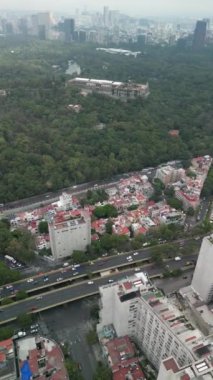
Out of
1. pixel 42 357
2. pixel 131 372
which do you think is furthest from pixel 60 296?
pixel 131 372

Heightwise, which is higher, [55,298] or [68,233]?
[68,233]

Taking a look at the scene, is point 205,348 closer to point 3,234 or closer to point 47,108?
point 3,234

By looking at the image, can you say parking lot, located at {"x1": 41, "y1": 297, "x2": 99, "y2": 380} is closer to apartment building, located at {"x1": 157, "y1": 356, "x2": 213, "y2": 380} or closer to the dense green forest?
apartment building, located at {"x1": 157, "y1": 356, "x2": 213, "y2": 380}

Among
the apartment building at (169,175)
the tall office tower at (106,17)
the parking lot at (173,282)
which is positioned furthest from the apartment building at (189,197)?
the tall office tower at (106,17)

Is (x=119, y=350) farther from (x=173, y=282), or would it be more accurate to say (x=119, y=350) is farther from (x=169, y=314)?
(x=173, y=282)

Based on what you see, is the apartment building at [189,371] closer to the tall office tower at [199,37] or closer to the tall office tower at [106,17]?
the tall office tower at [199,37]

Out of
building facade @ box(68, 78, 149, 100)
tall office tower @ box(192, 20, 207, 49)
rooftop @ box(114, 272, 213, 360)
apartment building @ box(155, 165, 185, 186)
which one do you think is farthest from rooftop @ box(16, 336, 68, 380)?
tall office tower @ box(192, 20, 207, 49)
